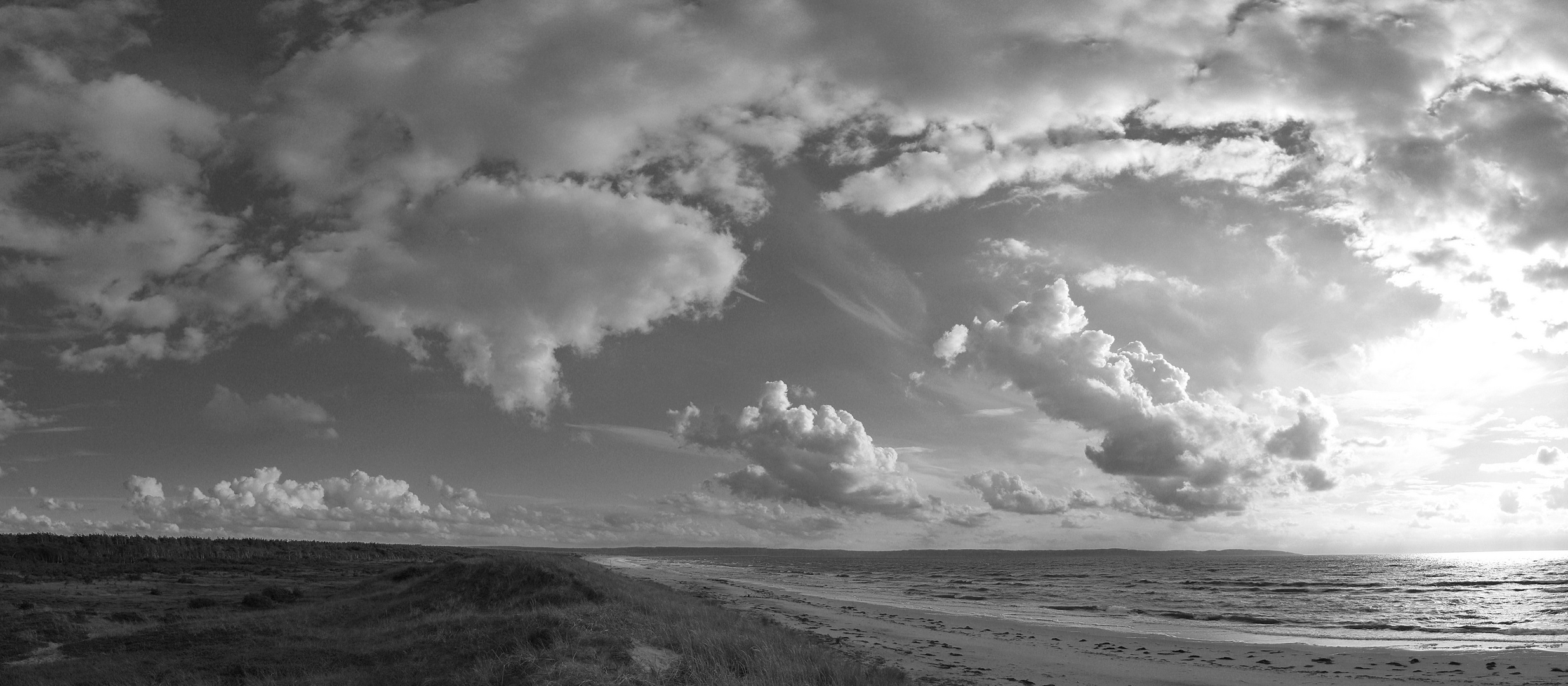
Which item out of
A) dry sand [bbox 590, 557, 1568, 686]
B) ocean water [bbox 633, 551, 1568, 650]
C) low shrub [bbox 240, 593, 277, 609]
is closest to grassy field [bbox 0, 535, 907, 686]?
low shrub [bbox 240, 593, 277, 609]

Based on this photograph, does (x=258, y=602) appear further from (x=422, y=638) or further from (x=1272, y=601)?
(x=1272, y=601)

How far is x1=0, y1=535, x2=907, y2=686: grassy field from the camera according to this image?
→ 14.9m

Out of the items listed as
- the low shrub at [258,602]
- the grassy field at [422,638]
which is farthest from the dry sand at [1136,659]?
the low shrub at [258,602]

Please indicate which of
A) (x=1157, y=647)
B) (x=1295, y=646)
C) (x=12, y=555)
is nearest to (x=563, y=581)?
(x=1157, y=647)

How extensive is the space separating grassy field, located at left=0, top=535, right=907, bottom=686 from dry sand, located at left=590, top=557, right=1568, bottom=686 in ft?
12.1

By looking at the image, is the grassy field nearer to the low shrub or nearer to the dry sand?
the low shrub

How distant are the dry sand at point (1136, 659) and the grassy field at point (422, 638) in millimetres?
3676

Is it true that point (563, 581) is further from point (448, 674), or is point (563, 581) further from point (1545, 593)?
point (1545, 593)

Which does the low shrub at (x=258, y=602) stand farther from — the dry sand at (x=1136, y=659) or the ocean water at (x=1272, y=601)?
the ocean water at (x=1272, y=601)

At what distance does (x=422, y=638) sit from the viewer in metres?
20.3

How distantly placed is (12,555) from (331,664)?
107 m

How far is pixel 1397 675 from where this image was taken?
21.8 metres

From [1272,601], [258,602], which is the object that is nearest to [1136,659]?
[1272,601]

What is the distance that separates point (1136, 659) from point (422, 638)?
2219 centimetres
